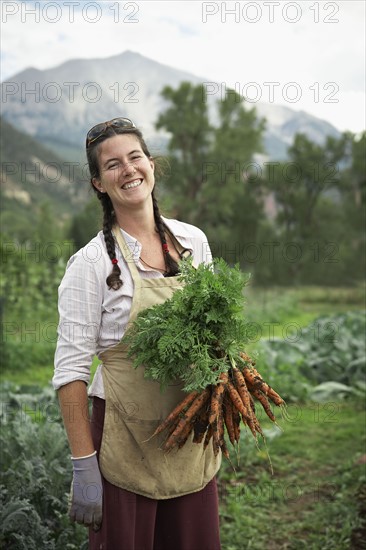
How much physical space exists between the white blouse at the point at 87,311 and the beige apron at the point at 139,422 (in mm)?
46

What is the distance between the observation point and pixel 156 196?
2318 mm

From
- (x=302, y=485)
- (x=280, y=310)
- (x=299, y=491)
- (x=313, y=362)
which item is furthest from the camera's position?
(x=280, y=310)

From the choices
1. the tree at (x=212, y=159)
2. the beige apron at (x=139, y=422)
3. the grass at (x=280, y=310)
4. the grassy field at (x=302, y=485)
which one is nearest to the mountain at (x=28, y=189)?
the tree at (x=212, y=159)

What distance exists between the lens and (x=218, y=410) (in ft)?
6.18

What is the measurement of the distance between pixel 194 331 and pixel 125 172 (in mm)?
571

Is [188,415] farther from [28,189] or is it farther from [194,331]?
[28,189]

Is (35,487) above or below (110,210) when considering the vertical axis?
below

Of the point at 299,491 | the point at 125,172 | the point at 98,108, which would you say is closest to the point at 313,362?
the point at 299,491

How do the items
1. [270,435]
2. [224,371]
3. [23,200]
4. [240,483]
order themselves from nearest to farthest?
[224,371], [240,483], [270,435], [23,200]

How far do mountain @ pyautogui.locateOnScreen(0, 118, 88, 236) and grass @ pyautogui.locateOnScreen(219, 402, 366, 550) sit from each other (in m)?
17.9

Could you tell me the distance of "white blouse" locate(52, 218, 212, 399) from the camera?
75.8 inches

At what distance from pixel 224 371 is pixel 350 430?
3657 millimetres

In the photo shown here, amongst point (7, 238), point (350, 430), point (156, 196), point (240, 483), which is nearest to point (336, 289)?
point (7, 238)

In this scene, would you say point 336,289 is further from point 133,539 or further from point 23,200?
point 133,539
